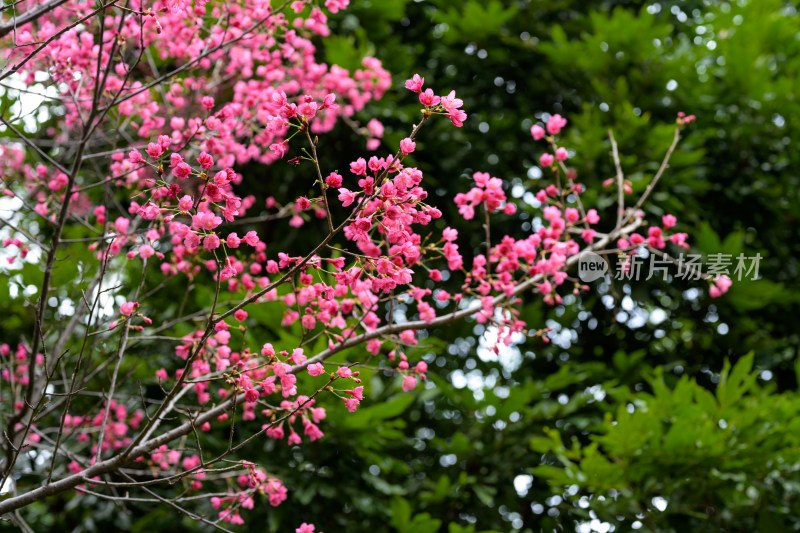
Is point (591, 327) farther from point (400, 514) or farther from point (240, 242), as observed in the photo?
point (240, 242)

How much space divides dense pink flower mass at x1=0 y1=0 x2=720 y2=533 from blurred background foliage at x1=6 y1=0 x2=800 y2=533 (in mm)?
212

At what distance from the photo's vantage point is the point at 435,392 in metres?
3.05

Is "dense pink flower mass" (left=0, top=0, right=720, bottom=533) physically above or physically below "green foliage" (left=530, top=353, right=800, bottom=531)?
above

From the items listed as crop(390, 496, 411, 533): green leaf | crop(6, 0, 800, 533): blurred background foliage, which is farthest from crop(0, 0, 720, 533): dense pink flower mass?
crop(390, 496, 411, 533): green leaf

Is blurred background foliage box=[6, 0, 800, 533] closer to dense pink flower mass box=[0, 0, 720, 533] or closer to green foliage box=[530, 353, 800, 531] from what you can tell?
green foliage box=[530, 353, 800, 531]

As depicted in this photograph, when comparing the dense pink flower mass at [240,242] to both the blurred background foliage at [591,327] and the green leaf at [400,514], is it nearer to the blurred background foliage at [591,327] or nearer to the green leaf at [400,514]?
the blurred background foliage at [591,327]

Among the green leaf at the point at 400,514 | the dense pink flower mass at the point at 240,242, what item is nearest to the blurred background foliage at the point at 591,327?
the green leaf at the point at 400,514

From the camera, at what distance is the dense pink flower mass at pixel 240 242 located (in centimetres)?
140

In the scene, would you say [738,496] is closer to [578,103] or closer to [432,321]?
[432,321]

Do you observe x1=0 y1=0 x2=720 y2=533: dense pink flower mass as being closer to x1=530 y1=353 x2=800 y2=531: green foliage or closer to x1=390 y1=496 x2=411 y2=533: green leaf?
x1=390 y1=496 x2=411 y2=533: green leaf

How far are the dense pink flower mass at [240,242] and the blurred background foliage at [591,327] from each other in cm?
21

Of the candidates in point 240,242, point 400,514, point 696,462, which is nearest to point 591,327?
point 696,462

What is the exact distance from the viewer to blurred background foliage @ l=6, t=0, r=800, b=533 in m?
2.64

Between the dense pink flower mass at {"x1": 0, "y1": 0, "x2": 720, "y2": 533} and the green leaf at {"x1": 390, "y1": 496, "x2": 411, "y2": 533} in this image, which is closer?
the dense pink flower mass at {"x1": 0, "y1": 0, "x2": 720, "y2": 533}
